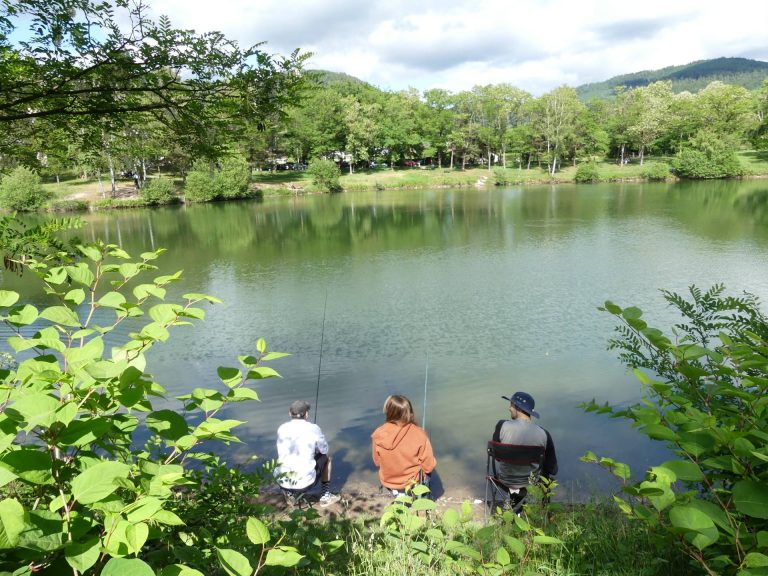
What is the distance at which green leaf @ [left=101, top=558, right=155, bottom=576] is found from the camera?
90 centimetres

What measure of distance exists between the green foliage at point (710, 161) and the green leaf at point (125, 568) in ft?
207

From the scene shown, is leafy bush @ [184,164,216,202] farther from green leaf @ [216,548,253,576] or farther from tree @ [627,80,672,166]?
tree @ [627,80,672,166]

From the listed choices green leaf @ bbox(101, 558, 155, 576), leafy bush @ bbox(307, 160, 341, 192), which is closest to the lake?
green leaf @ bbox(101, 558, 155, 576)

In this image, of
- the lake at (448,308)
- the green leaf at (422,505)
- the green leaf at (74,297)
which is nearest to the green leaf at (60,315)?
the green leaf at (74,297)

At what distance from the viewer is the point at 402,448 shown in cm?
450

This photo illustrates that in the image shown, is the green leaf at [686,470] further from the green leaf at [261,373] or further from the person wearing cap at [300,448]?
the person wearing cap at [300,448]

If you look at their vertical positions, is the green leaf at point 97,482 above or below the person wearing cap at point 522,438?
above

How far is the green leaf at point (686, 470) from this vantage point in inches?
49.7

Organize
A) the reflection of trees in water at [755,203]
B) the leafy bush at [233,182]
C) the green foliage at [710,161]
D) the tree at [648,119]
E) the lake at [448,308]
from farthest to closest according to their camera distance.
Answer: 1. the tree at [648,119]
2. the green foliage at [710,161]
3. the leafy bush at [233,182]
4. the reflection of trees in water at [755,203]
5. the lake at [448,308]

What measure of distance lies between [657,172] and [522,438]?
195ft

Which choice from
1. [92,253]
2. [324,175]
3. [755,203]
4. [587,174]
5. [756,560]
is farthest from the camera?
[587,174]

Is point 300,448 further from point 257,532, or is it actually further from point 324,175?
point 324,175

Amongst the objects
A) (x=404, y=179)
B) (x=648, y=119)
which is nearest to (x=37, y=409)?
(x=404, y=179)

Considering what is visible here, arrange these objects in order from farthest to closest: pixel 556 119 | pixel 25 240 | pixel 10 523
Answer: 1. pixel 556 119
2. pixel 25 240
3. pixel 10 523
